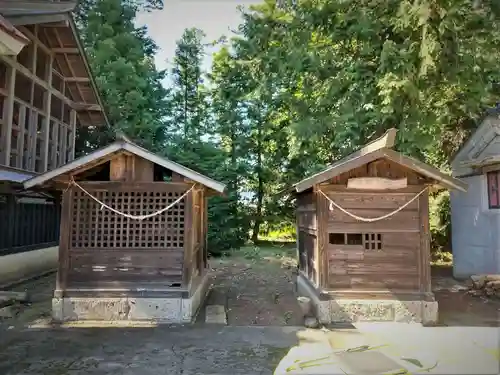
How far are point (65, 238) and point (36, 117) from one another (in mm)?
6430

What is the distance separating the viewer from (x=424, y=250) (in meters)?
8.36

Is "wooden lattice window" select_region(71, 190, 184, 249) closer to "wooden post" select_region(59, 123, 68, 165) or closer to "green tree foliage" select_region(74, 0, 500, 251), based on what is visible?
"green tree foliage" select_region(74, 0, 500, 251)

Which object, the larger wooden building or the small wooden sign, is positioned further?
the larger wooden building

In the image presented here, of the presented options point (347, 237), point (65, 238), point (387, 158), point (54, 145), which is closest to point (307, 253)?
point (347, 237)

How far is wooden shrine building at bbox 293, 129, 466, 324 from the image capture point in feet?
27.1

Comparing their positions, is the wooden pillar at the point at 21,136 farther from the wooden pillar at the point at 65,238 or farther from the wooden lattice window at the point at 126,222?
the wooden lattice window at the point at 126,222

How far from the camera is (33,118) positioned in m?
12.8

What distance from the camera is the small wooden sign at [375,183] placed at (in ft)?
27.1

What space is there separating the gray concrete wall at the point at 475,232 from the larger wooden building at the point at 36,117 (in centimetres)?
1314

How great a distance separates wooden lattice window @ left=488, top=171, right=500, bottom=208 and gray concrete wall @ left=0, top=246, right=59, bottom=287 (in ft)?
45.4

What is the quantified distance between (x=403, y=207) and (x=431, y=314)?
2.18m

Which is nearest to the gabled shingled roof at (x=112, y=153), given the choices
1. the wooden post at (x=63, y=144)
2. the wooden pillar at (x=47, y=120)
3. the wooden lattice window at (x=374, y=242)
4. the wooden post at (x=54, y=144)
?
the wooden lattice window at (x=374, y=242)

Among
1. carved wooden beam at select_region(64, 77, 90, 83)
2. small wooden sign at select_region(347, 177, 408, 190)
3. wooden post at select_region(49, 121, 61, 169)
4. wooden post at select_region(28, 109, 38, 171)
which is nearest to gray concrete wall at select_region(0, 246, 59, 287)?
wooden post at select_region(28, 109, 38, 171)

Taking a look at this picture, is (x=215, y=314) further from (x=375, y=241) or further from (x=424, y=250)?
(x=424, y=250)
